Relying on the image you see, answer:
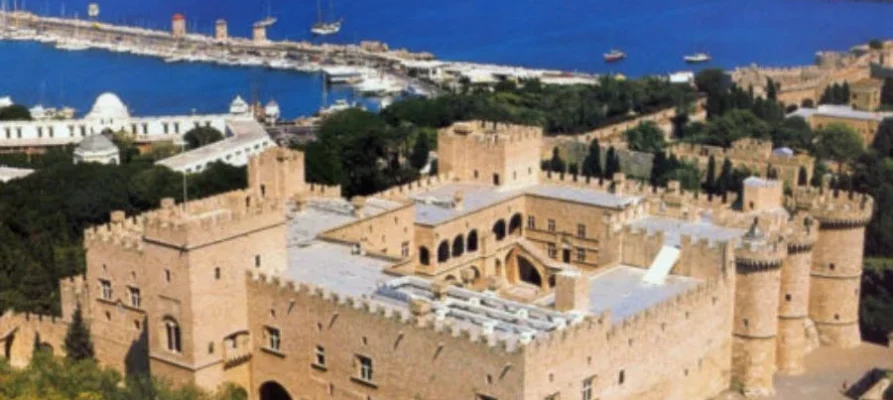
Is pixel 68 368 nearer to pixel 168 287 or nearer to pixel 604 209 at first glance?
pixel 168 287

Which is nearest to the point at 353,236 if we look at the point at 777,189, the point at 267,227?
the point at 267,227

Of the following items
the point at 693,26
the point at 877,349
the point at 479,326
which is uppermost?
the point at 693,26

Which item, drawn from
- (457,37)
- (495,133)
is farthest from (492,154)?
(457,37)

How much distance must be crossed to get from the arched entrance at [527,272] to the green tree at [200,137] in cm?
3886

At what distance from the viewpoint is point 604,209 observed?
41469 millimetres

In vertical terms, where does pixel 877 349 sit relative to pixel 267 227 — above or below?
below

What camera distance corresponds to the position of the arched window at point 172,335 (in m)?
32.5

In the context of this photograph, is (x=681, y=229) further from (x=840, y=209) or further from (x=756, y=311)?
(x=840, y=209)

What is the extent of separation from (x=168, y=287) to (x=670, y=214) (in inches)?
617

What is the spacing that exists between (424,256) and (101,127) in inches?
1831

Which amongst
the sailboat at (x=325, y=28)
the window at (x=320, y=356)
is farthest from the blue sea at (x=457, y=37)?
the window at (x=320, y=356)

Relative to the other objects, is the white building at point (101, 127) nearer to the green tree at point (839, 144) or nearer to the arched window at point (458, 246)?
the green tree at point (839, 144)

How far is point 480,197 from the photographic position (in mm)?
43750

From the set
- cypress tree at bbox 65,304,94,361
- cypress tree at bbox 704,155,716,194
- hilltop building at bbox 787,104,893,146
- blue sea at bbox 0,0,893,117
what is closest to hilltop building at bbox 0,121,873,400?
cypress tree at bbox 65,304,94,361
